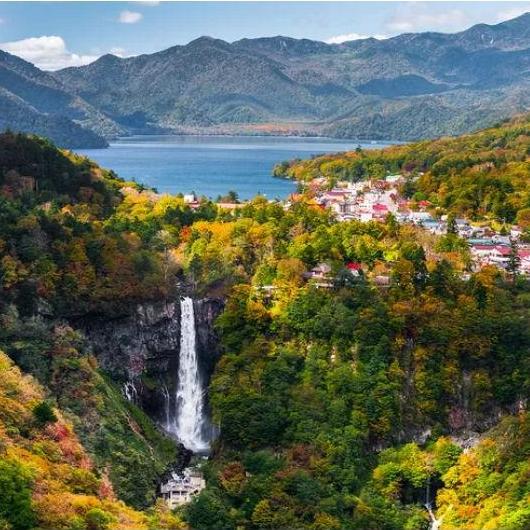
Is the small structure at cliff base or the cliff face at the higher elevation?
the cliff face

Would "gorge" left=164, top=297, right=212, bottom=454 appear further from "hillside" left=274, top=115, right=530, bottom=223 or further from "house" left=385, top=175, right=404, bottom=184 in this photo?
"house" left=385, top=175, right=404, bottom=184

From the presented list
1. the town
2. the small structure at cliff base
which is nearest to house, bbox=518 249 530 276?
the town

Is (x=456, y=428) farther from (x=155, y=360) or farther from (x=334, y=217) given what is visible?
(x=334, y=217)

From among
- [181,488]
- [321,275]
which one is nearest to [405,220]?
[321,275]

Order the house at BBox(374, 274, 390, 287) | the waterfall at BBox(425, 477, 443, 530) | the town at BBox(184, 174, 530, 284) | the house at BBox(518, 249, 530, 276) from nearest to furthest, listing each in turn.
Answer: the waterfall at BBox(425, 477, 443, 530)
the house at BBox(374, 274, 390, 287)
the house at BBox(518, 249, 530, 276)
the town at BBox(184, 174, 530, 284)

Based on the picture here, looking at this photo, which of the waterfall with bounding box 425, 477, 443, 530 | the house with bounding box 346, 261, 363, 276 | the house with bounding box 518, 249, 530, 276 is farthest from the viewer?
the house with bounding box 518, 249, 530, 276

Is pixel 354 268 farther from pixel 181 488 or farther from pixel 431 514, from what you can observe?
pixel 181 488

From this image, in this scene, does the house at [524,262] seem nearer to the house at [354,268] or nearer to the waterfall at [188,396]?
the house at [354,268]
